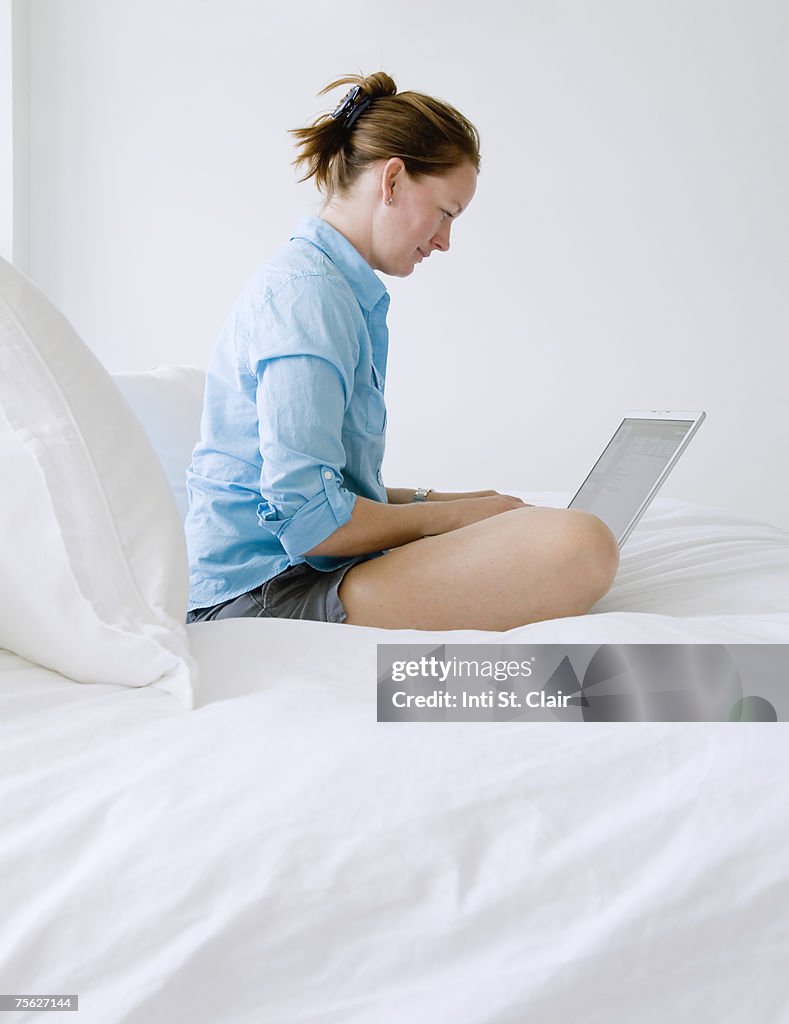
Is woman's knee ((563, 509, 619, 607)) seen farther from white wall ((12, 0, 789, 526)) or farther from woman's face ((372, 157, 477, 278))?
white wall ((12, 0, 789, 526))

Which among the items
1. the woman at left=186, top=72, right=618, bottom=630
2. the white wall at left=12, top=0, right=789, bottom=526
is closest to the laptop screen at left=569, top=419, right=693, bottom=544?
the woman at left=186, top=72, right=618, bottom=630

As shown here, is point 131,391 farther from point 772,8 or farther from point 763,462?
point 772,8

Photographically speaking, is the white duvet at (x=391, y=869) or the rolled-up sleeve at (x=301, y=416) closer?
the white duvet at (x=391, y=869)

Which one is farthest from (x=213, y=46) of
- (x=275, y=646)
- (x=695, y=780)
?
(x=695, y=780)

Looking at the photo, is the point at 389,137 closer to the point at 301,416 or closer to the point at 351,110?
the point at 351,110

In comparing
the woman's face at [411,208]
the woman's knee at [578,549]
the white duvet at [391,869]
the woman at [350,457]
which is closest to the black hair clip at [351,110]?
the woman at [350,457]

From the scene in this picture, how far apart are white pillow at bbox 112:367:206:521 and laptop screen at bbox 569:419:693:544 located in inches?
24.3

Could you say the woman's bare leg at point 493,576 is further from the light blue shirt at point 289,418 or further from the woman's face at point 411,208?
the woman's face at point 411,208

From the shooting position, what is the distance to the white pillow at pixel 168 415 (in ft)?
5.15

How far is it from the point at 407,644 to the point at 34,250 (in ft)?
9.85

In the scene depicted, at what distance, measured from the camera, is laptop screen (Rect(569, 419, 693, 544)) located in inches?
50.8

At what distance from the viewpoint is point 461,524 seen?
126 cm

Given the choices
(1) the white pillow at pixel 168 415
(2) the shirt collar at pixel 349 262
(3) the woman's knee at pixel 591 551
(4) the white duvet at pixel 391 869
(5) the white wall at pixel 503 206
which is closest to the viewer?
(4) the white duvet at pixel 391 869

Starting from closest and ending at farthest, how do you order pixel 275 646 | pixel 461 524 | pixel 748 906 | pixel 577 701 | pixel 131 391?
pixel 748 906 < pixel 577 701 < pixel 275 646 < pixel 461 524 < pixel 131 391
